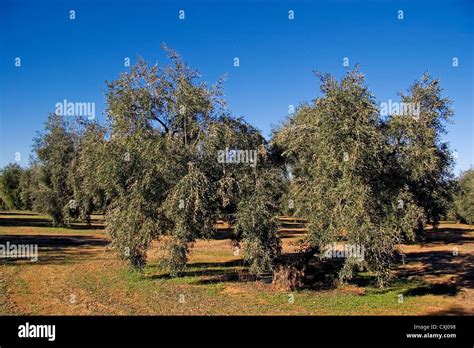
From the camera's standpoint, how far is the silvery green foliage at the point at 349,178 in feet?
66.8

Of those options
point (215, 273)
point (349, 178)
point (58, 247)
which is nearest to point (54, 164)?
point (58, 247)

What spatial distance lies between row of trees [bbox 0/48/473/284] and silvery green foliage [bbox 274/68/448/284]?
0.07 metres

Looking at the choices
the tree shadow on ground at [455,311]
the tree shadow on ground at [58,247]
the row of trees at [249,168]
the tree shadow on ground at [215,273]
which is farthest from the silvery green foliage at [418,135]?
the tree shadow on ground at [58,247]

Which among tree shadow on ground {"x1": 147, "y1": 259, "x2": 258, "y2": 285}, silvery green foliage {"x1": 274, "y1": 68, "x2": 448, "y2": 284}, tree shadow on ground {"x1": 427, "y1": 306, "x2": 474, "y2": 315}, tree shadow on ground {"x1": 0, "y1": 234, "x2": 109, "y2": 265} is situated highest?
silvery green foliage {"x1": 274, "y1": 68, "x2": 448, "y2": 284}

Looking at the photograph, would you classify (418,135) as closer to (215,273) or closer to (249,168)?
(249,168)

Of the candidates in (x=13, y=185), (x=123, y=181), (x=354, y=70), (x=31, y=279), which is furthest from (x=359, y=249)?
(x=13, y=185)

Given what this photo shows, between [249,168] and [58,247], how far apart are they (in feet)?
97.9

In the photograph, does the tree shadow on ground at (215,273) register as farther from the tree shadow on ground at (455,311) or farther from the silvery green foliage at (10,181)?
the silvery green foliage at (10,181)

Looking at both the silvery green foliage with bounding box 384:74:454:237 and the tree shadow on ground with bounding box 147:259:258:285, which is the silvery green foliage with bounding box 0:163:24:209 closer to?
the tree shadow on ground with bounding box 147:259:258:285

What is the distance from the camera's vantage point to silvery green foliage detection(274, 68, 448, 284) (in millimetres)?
20359

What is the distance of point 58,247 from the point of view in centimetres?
→ 4506

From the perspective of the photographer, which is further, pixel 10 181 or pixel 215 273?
pixel 10 181

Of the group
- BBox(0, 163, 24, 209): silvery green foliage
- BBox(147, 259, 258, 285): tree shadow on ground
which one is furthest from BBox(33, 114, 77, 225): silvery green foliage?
BBox(0, 163, 24, 209): silvery green foliage

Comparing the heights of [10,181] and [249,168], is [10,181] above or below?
above
